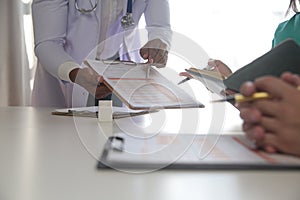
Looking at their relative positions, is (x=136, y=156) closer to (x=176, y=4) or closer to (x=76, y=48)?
(x=76, y=48)

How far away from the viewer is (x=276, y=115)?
1.71ft

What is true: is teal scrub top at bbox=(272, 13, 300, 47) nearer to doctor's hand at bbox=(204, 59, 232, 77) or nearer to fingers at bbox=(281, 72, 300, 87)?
doctor's hand at bbox=(204, 59, 232, 77)

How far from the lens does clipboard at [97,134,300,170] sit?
1.66ft

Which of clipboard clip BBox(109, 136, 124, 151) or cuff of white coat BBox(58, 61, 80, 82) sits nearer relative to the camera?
clipboard clip BBox(109, 136, 124, 151)

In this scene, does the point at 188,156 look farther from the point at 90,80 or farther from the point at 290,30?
the point at 290,30

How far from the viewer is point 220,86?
33.9 inches

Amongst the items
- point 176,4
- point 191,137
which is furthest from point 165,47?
point 176,4

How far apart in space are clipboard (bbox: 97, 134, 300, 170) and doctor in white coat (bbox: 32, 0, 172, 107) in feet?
1.91

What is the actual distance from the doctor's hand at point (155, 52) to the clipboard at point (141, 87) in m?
0.11

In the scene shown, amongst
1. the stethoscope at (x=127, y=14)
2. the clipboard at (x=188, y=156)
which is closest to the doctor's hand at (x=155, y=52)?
the stethoscope at (x=127, y=14)

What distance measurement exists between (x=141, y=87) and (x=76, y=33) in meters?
0.43

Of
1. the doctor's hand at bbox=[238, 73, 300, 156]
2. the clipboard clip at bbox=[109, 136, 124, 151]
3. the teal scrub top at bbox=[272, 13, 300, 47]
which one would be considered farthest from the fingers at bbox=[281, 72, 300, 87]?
the teal scrub top at bbox=[272, 13, 300, 47]

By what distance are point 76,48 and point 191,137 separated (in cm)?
74

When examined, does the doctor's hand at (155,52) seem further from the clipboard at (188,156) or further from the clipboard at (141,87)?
the clipboard at (188,156)
